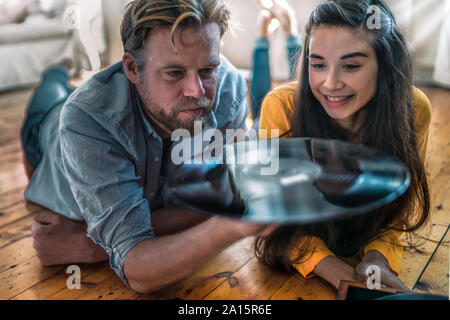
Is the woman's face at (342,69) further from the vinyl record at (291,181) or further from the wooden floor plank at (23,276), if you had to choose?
the wooden floor plank at (23,276)

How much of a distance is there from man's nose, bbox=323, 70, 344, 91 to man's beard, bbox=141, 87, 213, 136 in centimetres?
27

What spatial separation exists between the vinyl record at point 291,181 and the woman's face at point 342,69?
0.20 metres

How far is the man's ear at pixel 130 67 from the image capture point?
1061mm

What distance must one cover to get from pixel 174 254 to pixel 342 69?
524 mm

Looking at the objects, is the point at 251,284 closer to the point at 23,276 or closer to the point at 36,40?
the point at 23,276

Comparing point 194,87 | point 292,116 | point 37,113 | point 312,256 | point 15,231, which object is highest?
point 194,87

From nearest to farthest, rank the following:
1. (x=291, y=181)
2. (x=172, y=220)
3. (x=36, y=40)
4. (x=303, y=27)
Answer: (x=291, y=181) < (x=172, y=220) < (x=303, y=27) < (x=36, y=40)

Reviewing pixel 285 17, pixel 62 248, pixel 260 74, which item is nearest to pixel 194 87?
pixel 62 248

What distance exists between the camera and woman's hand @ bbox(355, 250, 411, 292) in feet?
3.15

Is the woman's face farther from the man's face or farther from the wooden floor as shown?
the wooden floor

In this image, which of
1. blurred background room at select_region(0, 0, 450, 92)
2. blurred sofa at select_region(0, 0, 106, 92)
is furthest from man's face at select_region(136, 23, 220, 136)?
blurred sofa at select_region(0, 0, 106, 92)

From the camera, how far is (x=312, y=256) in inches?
41.5

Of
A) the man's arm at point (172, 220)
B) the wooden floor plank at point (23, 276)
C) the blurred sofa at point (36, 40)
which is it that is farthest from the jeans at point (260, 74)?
the blurred sofa at point (36, 40)
